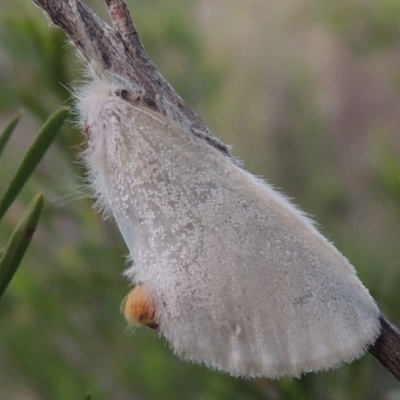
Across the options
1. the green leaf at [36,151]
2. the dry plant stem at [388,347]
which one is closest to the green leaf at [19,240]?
the green leaf at [36,151]

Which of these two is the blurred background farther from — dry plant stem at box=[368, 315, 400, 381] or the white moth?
dry plant stem at box=[368, 315, 400, 381]

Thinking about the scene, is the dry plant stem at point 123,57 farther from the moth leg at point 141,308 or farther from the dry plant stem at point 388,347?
the moth leg at point 141,308

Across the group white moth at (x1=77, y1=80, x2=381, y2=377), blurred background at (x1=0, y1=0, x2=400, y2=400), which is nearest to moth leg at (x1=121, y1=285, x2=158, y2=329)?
white moth at (x1=77, y1=80, x2=381, y2=377)

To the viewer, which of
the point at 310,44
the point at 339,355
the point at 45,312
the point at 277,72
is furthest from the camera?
the point at 310,44

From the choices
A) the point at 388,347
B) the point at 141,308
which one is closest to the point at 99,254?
the point at 141,308

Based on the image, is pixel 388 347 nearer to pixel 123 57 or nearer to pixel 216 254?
pixel 216 254

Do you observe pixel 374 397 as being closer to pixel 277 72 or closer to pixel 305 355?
pixel 305 355

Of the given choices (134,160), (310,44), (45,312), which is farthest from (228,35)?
(134,160)
